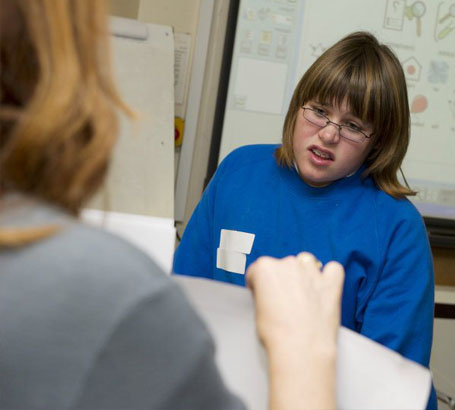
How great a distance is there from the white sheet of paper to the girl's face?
2.03 feet

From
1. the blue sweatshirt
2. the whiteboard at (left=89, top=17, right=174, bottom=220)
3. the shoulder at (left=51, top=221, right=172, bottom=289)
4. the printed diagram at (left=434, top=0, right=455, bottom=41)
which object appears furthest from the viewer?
the printed diagram at (left=434, top=0, right=455, bottom=41)

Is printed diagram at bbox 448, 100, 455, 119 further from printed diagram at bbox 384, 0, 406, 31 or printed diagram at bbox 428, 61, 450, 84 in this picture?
printed diagram at bbox 384, 0, 406, 31

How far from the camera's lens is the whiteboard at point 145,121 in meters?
1.33

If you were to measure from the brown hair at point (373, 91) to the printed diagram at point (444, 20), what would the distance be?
82cm

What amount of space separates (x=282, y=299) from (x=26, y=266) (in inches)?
11.6

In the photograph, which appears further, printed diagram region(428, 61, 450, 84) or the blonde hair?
printed diagram region(428, 61, 450, 84)

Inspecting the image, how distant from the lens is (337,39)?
1.82m

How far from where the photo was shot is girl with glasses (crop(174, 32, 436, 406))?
1.11 meters

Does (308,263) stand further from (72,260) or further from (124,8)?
(124,8)

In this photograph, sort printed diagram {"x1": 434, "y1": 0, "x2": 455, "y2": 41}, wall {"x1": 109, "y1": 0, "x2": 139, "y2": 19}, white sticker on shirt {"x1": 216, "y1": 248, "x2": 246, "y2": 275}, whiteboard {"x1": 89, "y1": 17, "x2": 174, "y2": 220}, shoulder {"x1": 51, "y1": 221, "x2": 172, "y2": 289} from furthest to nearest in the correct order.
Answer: printed diagram {"x1": 434, "y1": 0, "x2": 455, "y2": 41}, wall {"x1": 109, "y1": 0, "x2": 139, "y2": 19}, whiteboard {"x1": 89, "y1": 17, "x2": 174, "y2": 220}, white sticker on shirt {"x1": 216, "y1": 248, "x2": 246, "y2": 275}, shoulder {"x1": 51, "y1": 221, "x2": 172, "y2": 289}

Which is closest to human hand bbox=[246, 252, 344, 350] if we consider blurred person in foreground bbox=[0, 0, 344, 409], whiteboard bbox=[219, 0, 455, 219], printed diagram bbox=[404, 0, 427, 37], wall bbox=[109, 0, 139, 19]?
blurred person in foreground bbox=[0, 0, 344, 409]

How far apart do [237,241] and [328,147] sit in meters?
0.28

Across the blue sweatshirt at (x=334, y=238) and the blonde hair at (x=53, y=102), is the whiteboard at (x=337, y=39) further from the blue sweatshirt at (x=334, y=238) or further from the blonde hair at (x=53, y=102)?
the blonde hair at (x=53, y=102)

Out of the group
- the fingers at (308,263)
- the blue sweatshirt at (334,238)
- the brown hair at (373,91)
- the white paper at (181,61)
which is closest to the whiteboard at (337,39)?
the white paper at (181,61)
